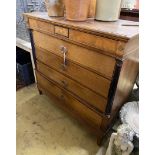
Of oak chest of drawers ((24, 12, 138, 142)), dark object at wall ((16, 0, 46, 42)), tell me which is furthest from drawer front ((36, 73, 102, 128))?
dark object at wall ((16, 0, 46, 42))

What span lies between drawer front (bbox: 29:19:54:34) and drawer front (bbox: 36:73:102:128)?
500 mm

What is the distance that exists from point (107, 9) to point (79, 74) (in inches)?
18.2

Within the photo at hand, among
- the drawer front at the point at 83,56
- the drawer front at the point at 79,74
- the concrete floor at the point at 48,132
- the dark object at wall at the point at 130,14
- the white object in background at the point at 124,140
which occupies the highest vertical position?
the dark object at wall at the point at 130,14

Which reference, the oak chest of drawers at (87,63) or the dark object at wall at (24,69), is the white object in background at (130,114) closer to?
the oak chest of drawers at (87,63)

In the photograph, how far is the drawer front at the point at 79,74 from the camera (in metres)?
0.96

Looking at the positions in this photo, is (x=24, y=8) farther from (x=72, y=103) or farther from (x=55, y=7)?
(x=72, y=103)

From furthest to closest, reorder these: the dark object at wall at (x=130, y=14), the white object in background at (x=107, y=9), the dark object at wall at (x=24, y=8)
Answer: the dark object at wall at (x=24, y=8), the dark object at wall at (x=130, y=14), the white object in background at (x=107, y=9)

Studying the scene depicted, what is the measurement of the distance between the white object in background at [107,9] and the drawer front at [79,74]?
0.37 m

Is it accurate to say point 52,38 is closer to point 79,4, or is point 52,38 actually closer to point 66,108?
point 79,4

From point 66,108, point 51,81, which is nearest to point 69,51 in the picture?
point 51,81

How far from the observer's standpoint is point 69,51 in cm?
107

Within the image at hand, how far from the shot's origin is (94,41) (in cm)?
86

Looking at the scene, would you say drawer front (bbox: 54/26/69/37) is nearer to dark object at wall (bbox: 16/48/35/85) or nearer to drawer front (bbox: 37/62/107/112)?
drawer front (bbox: 37/62/107/112)

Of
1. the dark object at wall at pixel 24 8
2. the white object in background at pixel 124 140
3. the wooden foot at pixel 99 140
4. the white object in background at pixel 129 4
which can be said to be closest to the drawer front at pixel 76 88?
the white object in background at pixel 124 140
